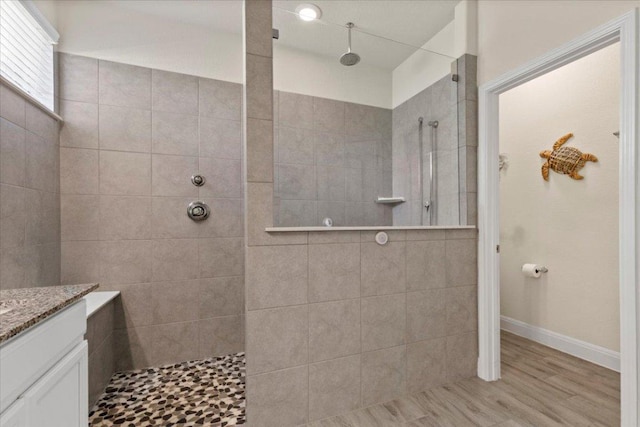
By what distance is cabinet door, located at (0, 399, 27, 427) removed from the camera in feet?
2.11

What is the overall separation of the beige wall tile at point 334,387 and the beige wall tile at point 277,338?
0.14m

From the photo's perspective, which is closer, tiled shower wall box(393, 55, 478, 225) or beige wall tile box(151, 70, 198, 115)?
tiled shower wall box(393, 55, 478, 225)

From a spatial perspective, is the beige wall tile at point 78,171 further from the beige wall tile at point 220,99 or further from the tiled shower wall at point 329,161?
the tiled shower wall at point 329,161

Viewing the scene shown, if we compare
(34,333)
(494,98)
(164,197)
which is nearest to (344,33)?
(494,98)

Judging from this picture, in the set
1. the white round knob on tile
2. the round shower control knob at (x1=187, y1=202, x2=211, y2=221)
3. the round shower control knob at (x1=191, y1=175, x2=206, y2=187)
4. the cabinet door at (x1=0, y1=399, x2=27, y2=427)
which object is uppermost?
the round shower control knob at (x1=191, y1=175, x2=206, y2=187)

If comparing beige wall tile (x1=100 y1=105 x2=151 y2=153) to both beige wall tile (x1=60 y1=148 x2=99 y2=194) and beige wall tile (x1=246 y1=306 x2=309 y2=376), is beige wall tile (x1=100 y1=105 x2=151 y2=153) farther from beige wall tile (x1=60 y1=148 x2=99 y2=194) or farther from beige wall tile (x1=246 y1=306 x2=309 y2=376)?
beige wall tile (x1=246 y1=306 x2=309 y2=376)

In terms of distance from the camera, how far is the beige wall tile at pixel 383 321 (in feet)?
5.75

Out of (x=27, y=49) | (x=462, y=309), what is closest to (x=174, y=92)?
(x=27, y=49)

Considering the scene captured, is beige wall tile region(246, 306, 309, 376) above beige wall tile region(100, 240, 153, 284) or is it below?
below

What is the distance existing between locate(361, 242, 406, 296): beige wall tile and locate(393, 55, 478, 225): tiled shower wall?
234mm

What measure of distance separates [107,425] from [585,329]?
3.29 metres

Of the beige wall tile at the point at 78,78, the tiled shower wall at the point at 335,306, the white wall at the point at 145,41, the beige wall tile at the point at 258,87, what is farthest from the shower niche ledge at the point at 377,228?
the beige wall tile at the point at 78,78

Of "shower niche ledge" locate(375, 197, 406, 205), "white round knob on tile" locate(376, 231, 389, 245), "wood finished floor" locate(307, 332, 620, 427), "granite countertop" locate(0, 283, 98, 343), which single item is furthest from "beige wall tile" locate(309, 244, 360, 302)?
"granite countertop" locate(0, 283, 98, 343)

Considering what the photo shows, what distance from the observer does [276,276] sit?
5.08 feet
